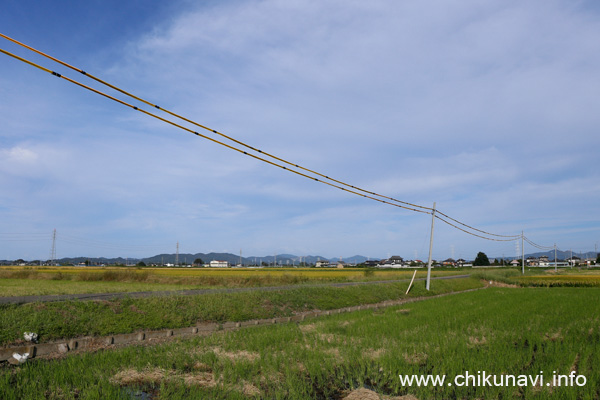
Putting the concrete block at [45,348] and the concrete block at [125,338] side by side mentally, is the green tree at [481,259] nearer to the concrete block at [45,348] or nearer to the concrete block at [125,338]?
the concrete block at [125,338]

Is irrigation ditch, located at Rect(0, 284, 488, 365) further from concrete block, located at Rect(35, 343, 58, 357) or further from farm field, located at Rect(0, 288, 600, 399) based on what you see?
farm field, located at Rect(0, 288, 600, 399)

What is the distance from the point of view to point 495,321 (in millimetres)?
13016

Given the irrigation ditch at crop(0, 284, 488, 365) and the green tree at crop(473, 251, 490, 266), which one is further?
the green tree at crop(473, 251, 490, 266)

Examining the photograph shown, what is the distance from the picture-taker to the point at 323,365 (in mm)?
7668

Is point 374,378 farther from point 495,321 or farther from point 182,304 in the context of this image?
point 182,304

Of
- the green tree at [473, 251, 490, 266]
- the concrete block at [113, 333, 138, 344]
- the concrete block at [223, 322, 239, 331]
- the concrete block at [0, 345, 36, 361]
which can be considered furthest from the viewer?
the green tree at [473, 251, 490, 266]

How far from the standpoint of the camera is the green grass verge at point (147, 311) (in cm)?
998

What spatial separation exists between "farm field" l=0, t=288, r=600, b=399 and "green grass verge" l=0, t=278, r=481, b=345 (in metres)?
2.18

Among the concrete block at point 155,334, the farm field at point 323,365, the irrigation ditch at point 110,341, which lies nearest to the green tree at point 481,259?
the farm field at point 323,365

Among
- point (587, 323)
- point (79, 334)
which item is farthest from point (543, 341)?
point (79, 334)

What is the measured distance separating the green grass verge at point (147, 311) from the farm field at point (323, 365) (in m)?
2.18

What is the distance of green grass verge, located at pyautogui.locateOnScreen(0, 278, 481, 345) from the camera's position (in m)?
9.98

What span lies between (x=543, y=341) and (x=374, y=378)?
5531 millimetres

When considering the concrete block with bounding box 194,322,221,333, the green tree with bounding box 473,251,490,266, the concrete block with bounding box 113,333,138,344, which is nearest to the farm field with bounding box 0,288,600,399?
the concrete block with bounding box 113,333,138,344
